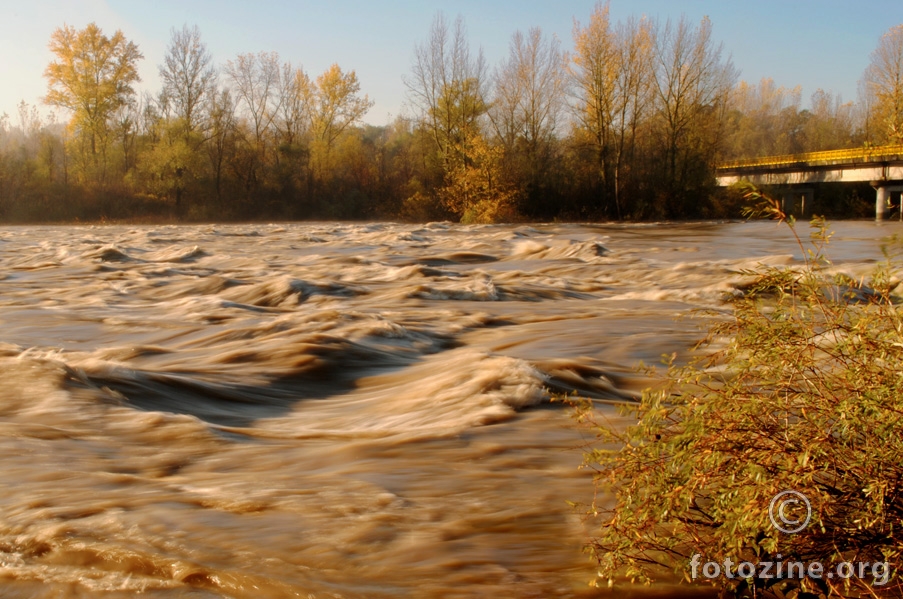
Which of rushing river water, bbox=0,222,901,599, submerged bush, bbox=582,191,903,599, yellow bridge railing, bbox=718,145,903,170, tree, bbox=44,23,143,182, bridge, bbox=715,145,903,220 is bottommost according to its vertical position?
rushing river water, bbox=0,222,901,599

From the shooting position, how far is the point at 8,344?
8.27 meters

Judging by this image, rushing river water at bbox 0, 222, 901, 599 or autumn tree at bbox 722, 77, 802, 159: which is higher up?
autumn tree at bbox 722, 77, 802, 159

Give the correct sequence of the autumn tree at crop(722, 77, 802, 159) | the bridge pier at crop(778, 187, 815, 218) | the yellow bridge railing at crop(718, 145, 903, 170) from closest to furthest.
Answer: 1. the yellow bridge railing at crop(718, 145, 903, 170)
2. the bridge pier at crop(778, 187, 815, 218)
3. the autumn tree at crop(722, 77, 802, 159)

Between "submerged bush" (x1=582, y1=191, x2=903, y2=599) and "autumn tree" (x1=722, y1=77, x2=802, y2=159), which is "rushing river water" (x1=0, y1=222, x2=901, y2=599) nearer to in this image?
"submerged bush" (x1=582, y1=191, x2=903, y2=599)

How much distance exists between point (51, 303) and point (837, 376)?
1191 centimetres

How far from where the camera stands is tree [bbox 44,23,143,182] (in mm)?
52719

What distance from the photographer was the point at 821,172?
51938mm

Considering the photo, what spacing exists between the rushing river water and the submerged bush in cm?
46

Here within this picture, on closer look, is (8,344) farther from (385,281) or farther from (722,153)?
(722,153)

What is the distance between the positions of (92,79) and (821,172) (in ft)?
155

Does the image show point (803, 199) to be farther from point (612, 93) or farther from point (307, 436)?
point (307, 436)

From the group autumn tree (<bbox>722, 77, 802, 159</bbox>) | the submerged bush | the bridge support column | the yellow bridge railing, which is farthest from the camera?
autumn tree (<bbox>722, 77, 802, 159</bbox>)

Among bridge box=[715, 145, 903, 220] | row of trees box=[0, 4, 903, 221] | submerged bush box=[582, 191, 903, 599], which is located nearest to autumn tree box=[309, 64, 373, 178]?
row of trees box=[0, 4, 903, 221]

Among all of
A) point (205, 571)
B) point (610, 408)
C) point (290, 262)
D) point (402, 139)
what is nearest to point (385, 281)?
point (290, 262)
